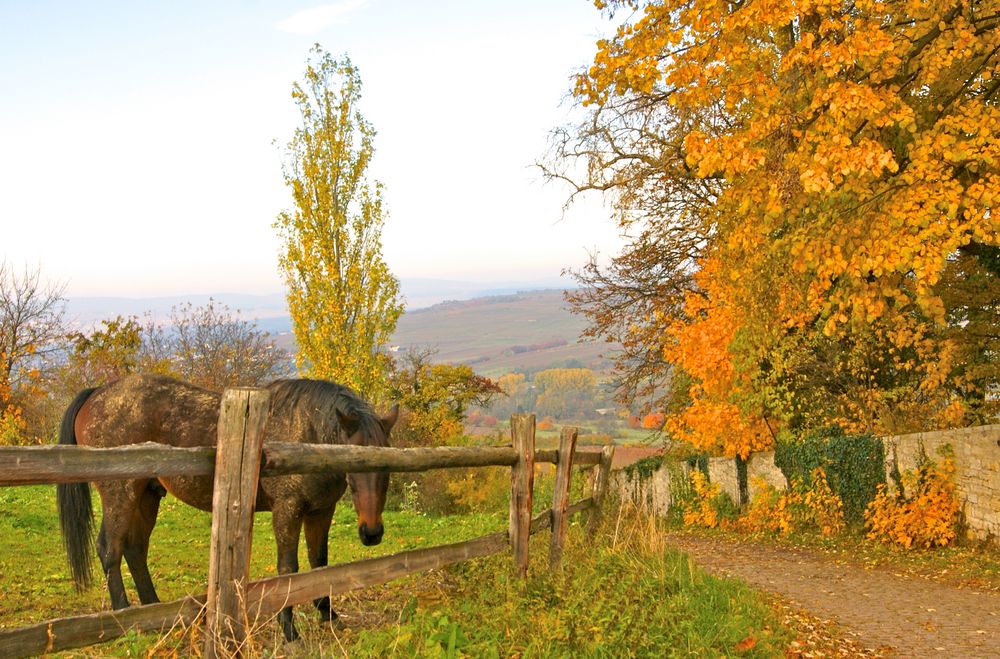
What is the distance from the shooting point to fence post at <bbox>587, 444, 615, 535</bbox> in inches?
371

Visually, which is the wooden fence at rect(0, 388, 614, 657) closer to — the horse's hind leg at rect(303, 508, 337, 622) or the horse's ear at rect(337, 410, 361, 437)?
the horse's ear at rect(337, 410, 361, 437)

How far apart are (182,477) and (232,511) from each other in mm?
2674

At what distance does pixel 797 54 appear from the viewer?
9789 mm

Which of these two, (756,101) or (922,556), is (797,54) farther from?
(922,556)

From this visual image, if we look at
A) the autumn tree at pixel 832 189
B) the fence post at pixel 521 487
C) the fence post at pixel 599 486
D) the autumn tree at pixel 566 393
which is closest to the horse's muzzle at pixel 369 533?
the fence post at pixel 521 487

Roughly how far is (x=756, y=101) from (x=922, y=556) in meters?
7.00

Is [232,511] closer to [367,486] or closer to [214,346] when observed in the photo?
[367,486]

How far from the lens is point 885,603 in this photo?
8.19 m

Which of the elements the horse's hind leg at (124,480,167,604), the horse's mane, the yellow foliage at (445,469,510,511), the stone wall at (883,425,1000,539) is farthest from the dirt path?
the yellow foliage at (445,469,510,511)

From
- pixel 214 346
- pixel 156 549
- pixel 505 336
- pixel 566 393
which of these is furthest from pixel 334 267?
pixel 505 336

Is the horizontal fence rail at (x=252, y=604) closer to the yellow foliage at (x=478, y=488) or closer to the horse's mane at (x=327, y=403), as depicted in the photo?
the horse's mane at (x=327, y=403)

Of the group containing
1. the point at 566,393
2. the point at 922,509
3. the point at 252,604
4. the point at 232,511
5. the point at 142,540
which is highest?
the point at 232,511

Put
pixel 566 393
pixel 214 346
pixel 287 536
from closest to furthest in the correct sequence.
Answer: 1. pixel 287 536
2. pixel 214 346
3. pixel 566 393

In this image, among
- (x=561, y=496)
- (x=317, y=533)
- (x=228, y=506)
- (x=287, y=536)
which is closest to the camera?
(x=228, y=506)
